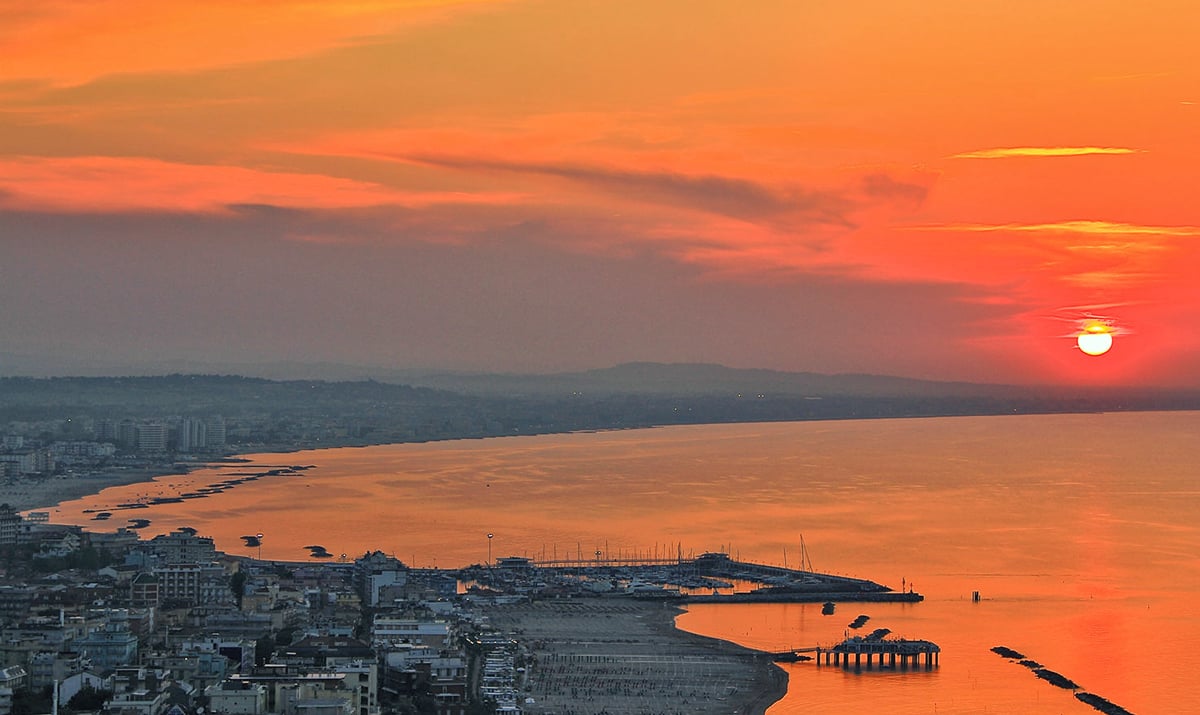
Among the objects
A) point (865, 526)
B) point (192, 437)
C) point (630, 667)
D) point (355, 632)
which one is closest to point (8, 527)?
point (355, 632)

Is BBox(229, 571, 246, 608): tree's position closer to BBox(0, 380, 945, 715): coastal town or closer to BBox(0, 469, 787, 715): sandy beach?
BBox(0, 380, 945, 715): coastal town

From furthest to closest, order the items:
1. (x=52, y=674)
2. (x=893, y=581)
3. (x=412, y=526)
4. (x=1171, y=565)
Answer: (x=412, y=526)
(x=1171, y=565)
(x=893, y=581)
(x=52, y=674)

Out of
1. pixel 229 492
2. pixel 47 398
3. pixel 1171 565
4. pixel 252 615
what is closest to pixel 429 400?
pixel 47 398

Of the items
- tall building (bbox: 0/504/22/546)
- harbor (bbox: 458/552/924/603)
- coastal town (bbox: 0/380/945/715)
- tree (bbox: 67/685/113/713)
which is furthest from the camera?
tall building (bbox: 0/504/22/546)

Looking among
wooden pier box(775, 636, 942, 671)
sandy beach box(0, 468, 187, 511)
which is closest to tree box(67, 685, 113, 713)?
wooden pier box(775, 636, 942, 671)

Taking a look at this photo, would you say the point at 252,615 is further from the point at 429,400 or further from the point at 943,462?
the point at 429,400
